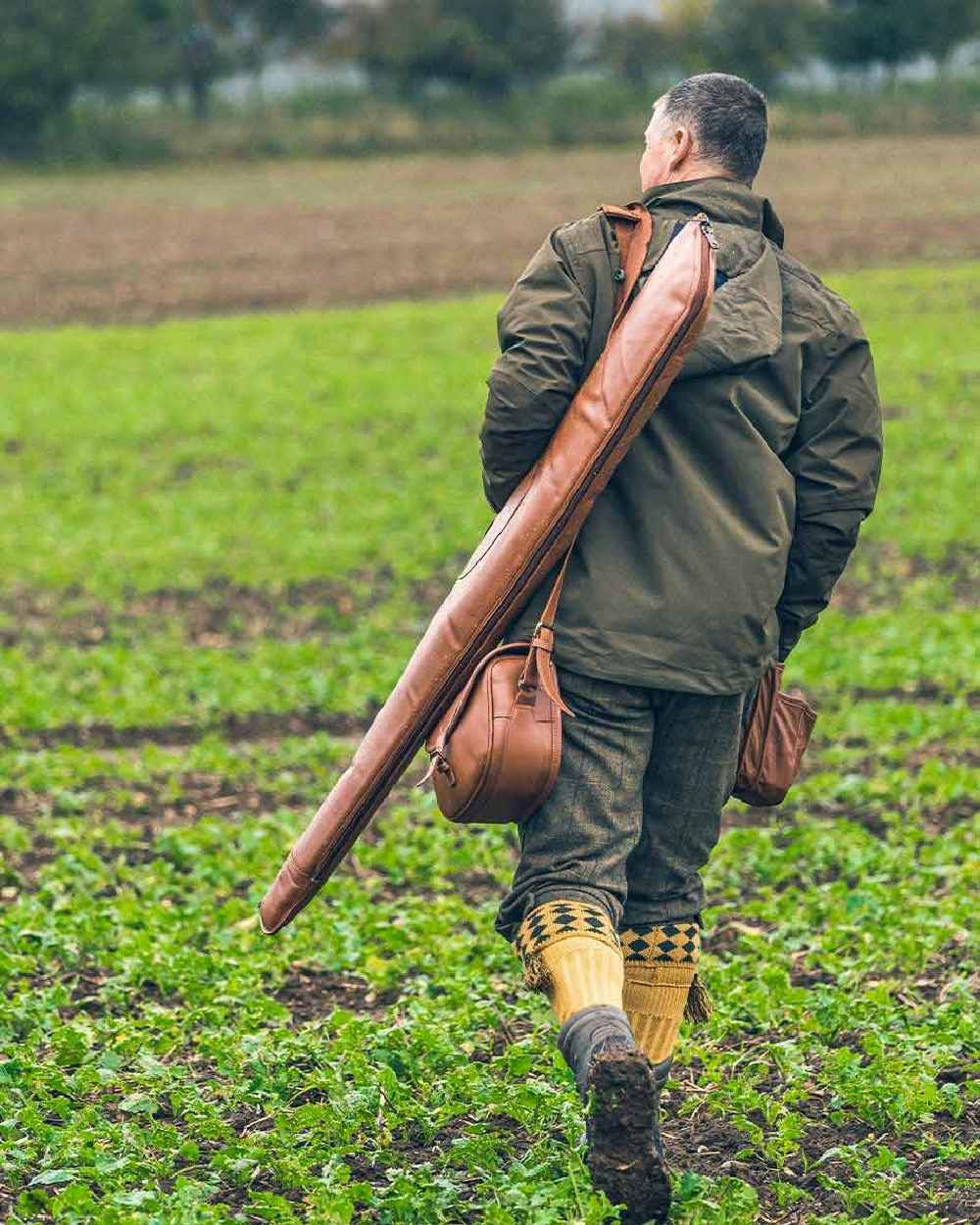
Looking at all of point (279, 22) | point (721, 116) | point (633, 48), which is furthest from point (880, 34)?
point (721, 116)

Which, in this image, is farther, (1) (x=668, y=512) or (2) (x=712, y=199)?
(2) (x=712, y=199)

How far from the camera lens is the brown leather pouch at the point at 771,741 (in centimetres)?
428

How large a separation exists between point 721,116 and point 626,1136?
84.6 inches

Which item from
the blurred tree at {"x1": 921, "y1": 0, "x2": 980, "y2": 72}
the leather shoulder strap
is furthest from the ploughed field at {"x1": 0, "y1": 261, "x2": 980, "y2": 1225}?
the blurred tree at {"x1": 921, "y1": 0, "x2": 980, "y2": 72}

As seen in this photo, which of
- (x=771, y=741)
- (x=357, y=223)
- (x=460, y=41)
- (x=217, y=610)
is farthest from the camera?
(x=460, y=41)

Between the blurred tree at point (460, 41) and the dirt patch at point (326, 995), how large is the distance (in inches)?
2798

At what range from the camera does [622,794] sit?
392cm

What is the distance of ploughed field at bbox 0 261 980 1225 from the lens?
13.6ft

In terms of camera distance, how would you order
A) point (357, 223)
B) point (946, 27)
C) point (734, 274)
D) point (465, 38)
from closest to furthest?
point (734, 274), point (357, 223), point (465, 38), point (946, 27)

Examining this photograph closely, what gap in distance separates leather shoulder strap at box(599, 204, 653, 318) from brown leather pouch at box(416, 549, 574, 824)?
1.89 ft

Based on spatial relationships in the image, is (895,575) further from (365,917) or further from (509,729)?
(509,729)

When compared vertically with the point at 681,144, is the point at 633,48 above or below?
below

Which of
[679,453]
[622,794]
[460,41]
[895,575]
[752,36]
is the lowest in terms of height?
[895,575]

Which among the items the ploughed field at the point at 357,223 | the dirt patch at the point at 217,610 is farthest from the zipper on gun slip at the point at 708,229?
the ploughed field at the point at 357,223
